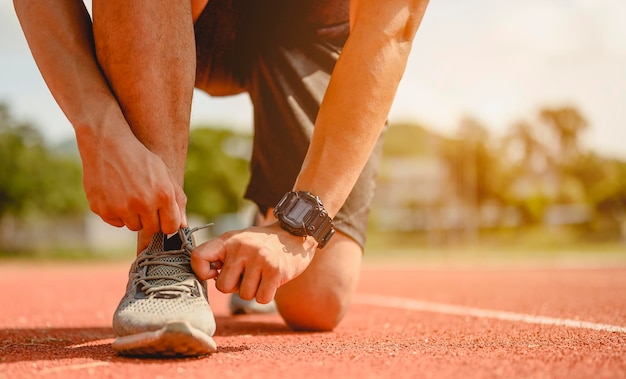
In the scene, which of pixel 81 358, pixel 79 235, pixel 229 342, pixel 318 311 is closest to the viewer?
pixel 81 358

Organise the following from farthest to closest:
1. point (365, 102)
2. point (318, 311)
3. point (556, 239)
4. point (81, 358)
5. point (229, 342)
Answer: point (556, 239) < point (318, 311) < point (229, 342) < point (365, 102) < point (81, 358)

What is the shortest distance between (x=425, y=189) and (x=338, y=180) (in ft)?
174

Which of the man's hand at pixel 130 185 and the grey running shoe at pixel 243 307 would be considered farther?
the grey running shoe at pixel 243 307

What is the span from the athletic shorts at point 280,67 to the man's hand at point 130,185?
3.54 ft

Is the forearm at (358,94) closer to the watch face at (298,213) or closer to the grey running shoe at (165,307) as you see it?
the watch face at (298,213)

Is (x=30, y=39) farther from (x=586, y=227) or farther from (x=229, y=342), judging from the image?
(x=586, y=227)

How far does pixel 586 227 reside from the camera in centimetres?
3247

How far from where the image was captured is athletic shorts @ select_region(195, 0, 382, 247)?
2635mm

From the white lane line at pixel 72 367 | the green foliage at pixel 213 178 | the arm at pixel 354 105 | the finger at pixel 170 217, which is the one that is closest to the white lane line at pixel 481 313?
the arm at pixel 354 105

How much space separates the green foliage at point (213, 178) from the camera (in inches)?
1781

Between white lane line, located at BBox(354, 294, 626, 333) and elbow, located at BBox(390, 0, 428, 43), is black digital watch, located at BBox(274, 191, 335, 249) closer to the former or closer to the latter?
elbow, located at BBox(390, 0, 428, 43)

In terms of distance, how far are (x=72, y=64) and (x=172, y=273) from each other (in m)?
0.58

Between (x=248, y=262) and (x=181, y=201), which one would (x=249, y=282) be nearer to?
(x=248, y=262)

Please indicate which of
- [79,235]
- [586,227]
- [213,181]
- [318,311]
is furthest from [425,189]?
[318,311]
